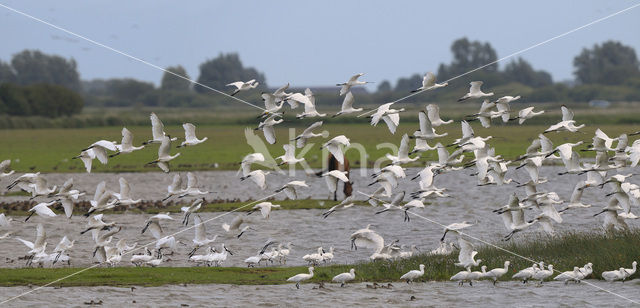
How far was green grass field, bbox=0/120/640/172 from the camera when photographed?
60969mm

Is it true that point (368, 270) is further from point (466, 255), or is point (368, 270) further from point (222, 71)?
point (222, 71)

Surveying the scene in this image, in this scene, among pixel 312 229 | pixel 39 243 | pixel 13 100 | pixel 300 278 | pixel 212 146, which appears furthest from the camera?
pixel 13 100

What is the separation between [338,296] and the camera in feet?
70.9

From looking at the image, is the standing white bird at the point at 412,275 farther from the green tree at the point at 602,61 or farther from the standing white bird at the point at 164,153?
the green tree at the point at 602,61

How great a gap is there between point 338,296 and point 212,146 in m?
60.8

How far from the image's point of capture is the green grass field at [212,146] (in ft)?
200

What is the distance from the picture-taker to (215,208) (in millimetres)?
38406

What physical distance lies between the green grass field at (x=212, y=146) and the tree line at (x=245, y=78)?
14.4 meters

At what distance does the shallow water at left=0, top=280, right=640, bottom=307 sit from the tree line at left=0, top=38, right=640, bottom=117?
9690 cm

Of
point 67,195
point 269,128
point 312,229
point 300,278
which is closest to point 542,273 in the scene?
point 300,278

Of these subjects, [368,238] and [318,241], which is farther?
[318,241]

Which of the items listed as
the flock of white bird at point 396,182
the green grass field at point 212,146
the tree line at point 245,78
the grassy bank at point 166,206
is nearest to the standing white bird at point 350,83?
the flock of white bird at point 396,182

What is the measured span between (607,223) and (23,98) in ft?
343

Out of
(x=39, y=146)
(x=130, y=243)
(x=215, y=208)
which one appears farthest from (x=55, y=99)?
(x=130, y=243)
